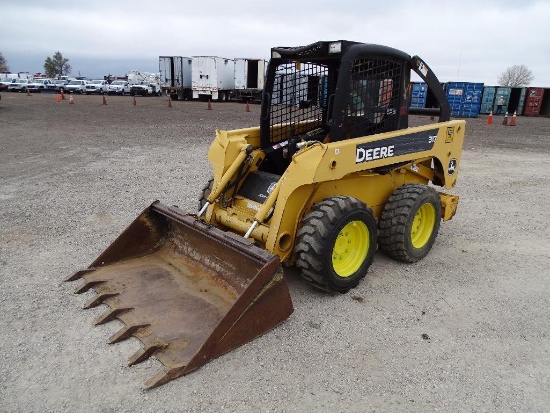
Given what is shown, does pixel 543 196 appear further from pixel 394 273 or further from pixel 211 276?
pixel 211 276

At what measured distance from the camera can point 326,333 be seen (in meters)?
3.51

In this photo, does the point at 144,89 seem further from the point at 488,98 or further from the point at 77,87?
the point at 488,98

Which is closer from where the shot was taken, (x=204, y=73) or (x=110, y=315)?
(x=110, y=315)

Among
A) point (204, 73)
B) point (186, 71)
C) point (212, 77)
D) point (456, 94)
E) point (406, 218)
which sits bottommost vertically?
point (406, 218)

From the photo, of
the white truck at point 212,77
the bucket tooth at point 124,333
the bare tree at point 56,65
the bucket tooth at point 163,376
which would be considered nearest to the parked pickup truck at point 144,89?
the white truck at point 212,77

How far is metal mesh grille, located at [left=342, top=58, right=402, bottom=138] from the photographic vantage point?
4.19 meters

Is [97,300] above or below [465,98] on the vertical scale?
below

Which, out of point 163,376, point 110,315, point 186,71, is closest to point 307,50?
point 110,315

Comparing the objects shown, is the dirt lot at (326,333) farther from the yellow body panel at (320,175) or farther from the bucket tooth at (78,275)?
the yellow body panel at (320,175)

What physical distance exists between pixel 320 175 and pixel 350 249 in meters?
0.93

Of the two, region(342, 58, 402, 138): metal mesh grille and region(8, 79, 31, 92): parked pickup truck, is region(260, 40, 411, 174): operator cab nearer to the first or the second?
region(342, 58, 402, 138): metal mesh grille

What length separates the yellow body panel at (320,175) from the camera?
3771mm

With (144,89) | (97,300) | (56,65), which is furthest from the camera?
(56,65)

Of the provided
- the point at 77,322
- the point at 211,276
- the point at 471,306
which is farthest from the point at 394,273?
the point at 77,322
